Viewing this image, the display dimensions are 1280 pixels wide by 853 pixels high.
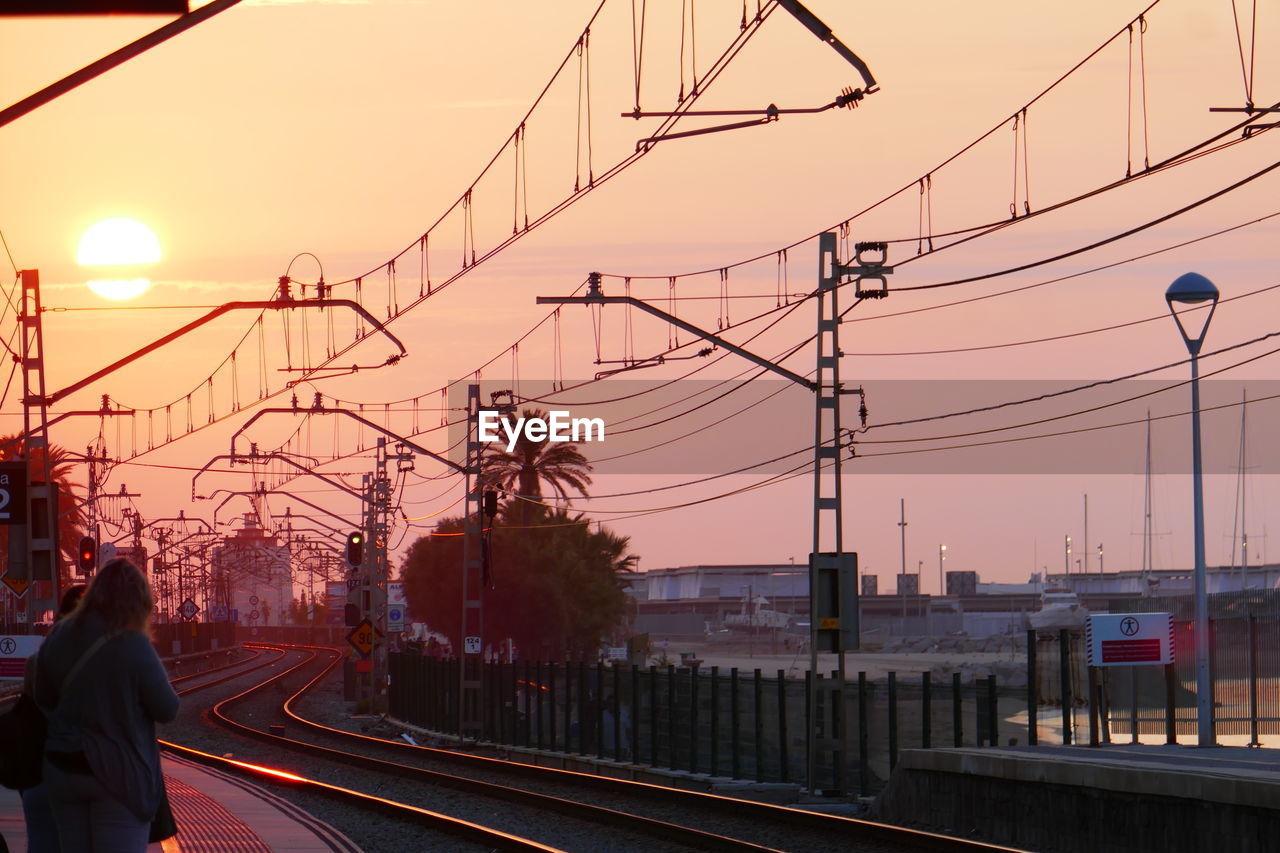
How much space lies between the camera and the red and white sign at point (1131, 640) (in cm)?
2747

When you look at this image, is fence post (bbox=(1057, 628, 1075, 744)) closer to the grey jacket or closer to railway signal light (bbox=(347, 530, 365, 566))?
the grey jacket

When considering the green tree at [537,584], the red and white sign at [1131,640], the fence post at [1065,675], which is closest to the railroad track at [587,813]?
the fence post at [1065,675]

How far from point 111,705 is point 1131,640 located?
2214cm

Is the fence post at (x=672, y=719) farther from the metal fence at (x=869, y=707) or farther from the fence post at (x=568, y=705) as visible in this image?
the fence post at (x=568, y=705)

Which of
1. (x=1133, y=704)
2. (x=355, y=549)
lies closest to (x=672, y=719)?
(x=1133, y=704)

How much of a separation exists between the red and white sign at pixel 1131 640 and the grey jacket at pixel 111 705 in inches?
841

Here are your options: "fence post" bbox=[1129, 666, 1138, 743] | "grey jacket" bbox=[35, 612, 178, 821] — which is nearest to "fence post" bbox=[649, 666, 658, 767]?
"fence post" bbox=[1129, 666, 1138, 743]

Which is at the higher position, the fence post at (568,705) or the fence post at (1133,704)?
the fence post at (1133,704)

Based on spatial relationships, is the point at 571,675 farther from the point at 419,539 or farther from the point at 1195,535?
the point at 419,539

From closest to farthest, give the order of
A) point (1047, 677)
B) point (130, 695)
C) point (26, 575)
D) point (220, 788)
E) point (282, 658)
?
point (130, 695) < point (220, 788) < point (26, 575) < point (1047, 677) < point (282, 658)

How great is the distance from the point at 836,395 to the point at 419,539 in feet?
192

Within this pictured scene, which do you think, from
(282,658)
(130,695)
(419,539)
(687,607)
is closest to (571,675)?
(130,695)

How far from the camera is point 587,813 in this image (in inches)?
902

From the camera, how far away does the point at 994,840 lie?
766 inches
